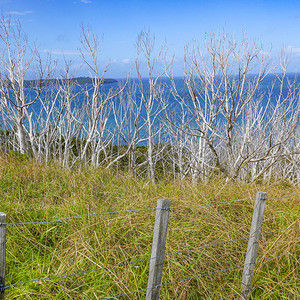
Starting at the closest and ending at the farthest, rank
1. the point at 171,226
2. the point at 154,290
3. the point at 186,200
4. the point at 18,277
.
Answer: the point at 154,290 → the point at 18,277 → the point at 171,226 → the point at 186,200

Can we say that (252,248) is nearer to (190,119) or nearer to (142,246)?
(142,246)

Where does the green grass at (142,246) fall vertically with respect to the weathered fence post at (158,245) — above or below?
below

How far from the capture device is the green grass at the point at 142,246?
296cm

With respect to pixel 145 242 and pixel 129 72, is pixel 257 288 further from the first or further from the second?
pixel 129 72

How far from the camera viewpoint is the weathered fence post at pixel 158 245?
2459 mm

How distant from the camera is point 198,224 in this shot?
12.2 ft

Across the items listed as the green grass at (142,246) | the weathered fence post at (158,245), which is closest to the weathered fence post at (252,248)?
the green grass at (142,246)

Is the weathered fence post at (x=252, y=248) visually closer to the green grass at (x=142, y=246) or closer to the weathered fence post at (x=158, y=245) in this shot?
the green grass at (x=142, y=246)

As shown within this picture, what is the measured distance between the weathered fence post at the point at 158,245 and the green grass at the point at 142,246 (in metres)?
0.22

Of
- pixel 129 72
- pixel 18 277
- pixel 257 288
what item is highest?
pixel 129 72

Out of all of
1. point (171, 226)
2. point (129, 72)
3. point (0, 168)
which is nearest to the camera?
point (171, 226)

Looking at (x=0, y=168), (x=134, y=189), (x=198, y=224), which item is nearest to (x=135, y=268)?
(x=198, y=224)

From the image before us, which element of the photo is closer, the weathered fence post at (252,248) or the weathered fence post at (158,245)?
the weathered fence post at (158,245)

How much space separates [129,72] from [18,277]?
840cm
